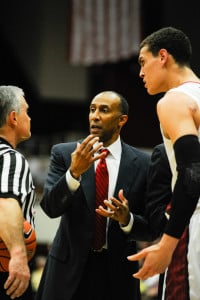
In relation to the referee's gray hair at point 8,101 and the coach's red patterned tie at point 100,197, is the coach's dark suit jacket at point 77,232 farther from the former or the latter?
the referee's gray hair at point 8,101

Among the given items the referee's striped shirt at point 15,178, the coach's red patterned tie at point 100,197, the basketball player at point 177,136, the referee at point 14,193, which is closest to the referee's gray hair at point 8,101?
the referee at point 14,193

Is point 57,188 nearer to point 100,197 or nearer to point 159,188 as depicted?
point 100,197

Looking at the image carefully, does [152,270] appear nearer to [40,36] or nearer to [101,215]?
[101,215]

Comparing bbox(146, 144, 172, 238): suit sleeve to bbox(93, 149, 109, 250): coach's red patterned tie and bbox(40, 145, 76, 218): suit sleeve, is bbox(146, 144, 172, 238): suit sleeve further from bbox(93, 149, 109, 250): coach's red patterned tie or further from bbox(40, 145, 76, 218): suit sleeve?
bbox(40, 145, 76, 218): suit sleeve

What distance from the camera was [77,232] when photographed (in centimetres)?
395

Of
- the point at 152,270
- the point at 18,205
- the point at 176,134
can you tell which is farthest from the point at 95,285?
the point at 176,134

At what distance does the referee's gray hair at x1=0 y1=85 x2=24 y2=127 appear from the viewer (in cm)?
383

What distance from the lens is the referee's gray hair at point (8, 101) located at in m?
3.83

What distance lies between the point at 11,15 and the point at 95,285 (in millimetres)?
10868

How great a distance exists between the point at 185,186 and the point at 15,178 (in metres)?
1.03

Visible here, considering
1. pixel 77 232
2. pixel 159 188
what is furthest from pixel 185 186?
pixel 77 232

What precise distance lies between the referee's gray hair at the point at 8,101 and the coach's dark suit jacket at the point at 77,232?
0.42 m

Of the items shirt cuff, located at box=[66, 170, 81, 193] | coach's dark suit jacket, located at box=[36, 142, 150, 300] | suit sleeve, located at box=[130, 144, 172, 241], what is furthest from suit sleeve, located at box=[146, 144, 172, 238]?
shirt cuff, located at box=[66, 170, 81, 193]

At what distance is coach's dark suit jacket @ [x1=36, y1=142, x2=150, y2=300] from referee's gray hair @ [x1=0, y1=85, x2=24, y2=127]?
425 millimetres
